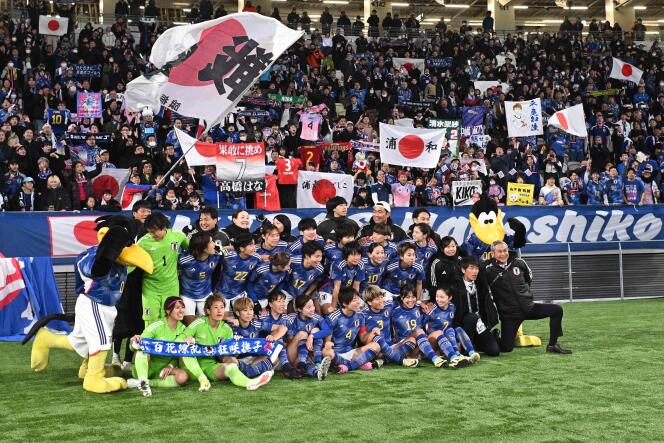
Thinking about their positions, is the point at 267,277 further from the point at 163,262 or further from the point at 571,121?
the point at 571,121

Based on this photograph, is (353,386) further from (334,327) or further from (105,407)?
(105,407)

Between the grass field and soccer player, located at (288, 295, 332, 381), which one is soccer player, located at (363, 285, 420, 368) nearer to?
the grass field

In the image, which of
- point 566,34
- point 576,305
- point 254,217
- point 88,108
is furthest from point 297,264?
point 566,34

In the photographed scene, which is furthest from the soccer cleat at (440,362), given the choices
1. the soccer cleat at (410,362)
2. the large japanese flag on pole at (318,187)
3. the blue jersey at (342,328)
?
the large japanese flag on pole at (318,187)

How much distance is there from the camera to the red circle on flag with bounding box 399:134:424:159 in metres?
19.6

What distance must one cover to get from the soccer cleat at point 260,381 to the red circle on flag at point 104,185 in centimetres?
978

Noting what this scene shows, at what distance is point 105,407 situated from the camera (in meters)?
7.04

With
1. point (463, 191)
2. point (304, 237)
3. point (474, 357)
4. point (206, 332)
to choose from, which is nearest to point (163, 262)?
point (206, 332)

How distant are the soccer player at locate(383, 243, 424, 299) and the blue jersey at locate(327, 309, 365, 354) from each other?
778mm

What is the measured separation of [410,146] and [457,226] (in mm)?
3792

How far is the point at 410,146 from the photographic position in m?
19.6

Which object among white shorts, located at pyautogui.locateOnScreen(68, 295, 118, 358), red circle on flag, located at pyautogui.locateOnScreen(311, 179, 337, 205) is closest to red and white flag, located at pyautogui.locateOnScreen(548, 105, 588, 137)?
red circle on flag, located at pyautogui.locateOnScreen(311, 179, 337, 205)

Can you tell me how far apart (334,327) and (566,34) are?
27047 mm

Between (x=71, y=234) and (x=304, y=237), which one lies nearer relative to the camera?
(x=304, y=237)
